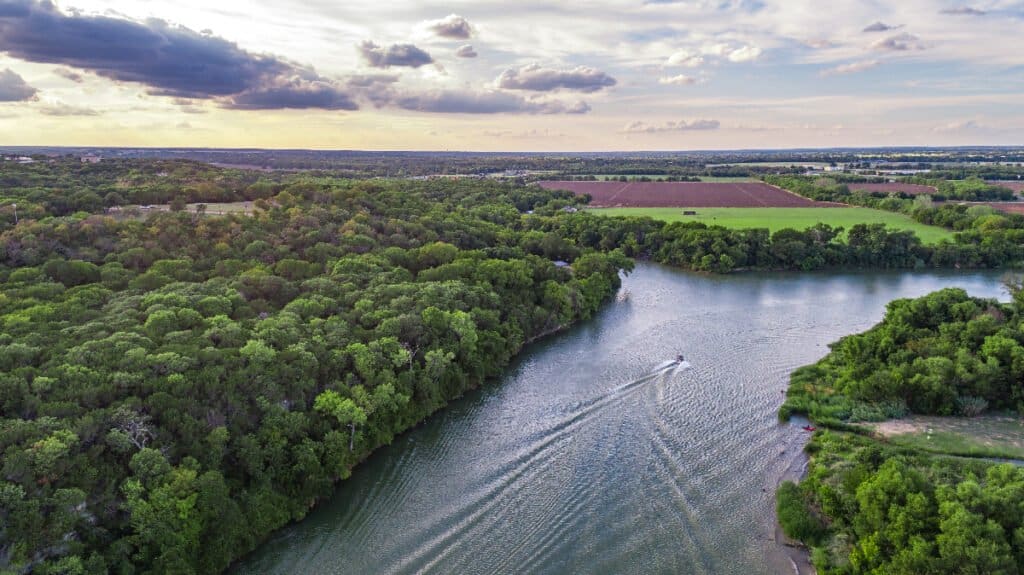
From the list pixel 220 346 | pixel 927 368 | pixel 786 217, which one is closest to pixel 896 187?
pixel 786 217

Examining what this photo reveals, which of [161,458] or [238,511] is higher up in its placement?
[161,458]

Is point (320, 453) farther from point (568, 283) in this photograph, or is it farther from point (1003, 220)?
point (1003, 220)

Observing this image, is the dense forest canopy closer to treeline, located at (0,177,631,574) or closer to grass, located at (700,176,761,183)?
treeline, located at (0,177,631,574)

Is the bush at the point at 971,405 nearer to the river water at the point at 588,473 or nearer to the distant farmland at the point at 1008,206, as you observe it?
the river water at the point at 588,473

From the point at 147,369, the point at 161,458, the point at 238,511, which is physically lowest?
the point at 238,511

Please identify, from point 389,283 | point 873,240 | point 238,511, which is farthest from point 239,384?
point 873,240

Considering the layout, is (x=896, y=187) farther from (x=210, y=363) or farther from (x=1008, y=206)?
(x=210, y=363)

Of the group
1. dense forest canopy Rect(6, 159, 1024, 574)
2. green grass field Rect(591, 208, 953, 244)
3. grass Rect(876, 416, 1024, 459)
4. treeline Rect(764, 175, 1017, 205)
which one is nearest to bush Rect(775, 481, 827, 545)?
grass Rect(876, 416, 1024, 459)
